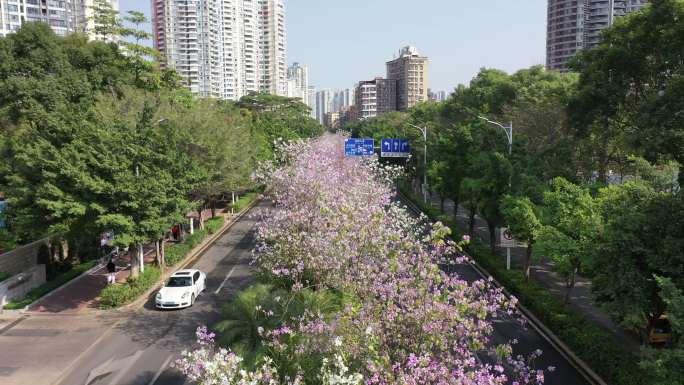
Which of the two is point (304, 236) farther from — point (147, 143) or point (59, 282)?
point (59, 282)

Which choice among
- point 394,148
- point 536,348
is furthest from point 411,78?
point 536,348

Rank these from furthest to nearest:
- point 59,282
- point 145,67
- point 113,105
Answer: point 145,67 → point 113,105 → point 59,282

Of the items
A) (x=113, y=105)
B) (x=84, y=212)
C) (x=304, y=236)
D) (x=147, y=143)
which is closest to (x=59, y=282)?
(x=84, y=212)

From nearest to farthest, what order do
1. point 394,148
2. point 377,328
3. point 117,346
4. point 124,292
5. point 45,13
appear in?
1. point 377,328
2. point 117,346
3. point 124,292
4. point 394,148
5. point 45,13

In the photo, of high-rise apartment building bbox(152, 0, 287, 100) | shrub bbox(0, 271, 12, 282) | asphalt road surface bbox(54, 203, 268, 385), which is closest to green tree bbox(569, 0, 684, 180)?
asphalt road surface bbox(54, 203, 268, 385)

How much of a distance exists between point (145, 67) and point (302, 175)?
22.0m

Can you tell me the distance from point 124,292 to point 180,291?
252 cm

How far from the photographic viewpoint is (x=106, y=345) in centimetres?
1844

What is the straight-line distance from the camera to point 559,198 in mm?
20141

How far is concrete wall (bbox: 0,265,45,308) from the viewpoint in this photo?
2202cm

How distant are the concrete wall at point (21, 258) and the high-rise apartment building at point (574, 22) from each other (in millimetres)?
92006

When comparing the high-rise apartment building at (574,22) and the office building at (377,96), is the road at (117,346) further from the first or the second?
the office building at (377,96)

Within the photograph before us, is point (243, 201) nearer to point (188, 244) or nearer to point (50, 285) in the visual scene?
point (188, 244)

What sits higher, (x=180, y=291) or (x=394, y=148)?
(x=394, y=148)
